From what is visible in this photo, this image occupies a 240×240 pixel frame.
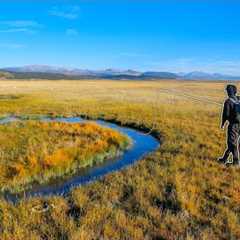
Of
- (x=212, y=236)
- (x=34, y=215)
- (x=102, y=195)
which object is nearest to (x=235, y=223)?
(x=212, y=236)

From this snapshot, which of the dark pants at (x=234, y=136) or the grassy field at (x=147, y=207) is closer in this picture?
the grassy field at (x=147, y=207)

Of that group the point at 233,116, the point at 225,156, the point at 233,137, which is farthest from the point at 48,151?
the point at 233,116

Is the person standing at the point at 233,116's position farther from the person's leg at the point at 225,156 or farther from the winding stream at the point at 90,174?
the winding stream at the point at 90,174

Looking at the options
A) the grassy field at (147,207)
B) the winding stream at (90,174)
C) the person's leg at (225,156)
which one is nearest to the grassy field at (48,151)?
the winding stream at (90,174)

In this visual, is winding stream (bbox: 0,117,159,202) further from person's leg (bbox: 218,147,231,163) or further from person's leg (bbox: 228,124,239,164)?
person's leg (bbox: 228,124,239,164)

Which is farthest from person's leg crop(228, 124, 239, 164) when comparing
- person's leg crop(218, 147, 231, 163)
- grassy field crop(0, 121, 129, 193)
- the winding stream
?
grassy field crop(0, 121, 129, 193)

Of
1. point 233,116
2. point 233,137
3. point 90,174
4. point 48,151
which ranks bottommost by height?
point 90,174

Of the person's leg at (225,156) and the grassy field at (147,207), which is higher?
the person's leg at (225,156)

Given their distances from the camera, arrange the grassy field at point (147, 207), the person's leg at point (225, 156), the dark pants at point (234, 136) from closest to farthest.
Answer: the grassy field at point (147, 207) → the dark pants at point (234, 136) → the person's leg at point (225, 156)

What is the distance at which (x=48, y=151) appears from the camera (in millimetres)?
17734

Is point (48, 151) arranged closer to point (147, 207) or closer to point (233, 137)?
point (233, 137)

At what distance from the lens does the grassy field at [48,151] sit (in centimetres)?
1458

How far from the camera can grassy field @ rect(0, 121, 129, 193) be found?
1458 cm

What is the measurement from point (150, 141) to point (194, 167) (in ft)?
30.7
